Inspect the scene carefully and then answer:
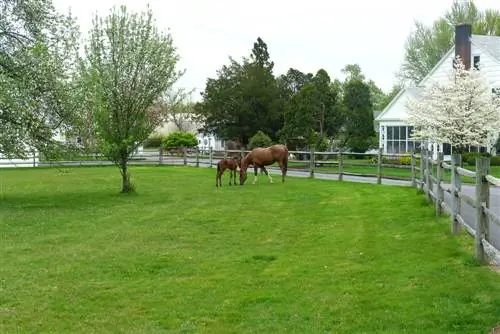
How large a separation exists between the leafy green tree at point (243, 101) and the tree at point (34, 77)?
2657 cm

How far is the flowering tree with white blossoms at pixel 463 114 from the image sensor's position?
3253 cm

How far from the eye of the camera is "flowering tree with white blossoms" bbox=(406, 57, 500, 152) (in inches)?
1281

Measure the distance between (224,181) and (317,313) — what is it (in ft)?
60.0

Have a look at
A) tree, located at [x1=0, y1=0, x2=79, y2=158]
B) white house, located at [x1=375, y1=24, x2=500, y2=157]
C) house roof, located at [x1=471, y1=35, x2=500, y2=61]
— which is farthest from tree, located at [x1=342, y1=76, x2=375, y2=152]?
tree, located at [x1=0, y1=0, x2=79, y2=158]

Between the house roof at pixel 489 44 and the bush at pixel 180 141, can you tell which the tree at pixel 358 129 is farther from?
the bush at pixel 180 141

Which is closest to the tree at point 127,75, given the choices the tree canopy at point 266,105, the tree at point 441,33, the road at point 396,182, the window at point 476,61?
the road at point 396,182

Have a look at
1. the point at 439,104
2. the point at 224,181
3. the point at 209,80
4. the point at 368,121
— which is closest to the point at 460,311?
the point at 224,181

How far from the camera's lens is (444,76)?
133 ft

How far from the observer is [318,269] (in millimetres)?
7770

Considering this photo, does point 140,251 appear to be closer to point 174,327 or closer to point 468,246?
point 174,327

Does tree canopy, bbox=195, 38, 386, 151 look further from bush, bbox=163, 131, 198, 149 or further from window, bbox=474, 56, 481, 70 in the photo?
window, bbox=474, 56, 481, 70

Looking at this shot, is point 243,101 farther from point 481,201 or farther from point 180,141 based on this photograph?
point 481,201

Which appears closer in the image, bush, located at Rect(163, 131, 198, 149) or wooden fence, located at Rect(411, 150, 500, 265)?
wooden fence, located at Rect(411, 150, 500, 265)

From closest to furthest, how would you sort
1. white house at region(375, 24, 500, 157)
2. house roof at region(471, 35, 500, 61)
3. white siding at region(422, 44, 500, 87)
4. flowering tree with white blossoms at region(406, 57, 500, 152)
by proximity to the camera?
flowering tree with white blossoms at region(406, 57, 500, 152), white siding at region(422, 44, 500, 87), white house at region(375, 24, 500, 157), house roof at region(471, 35, 500, 61)
